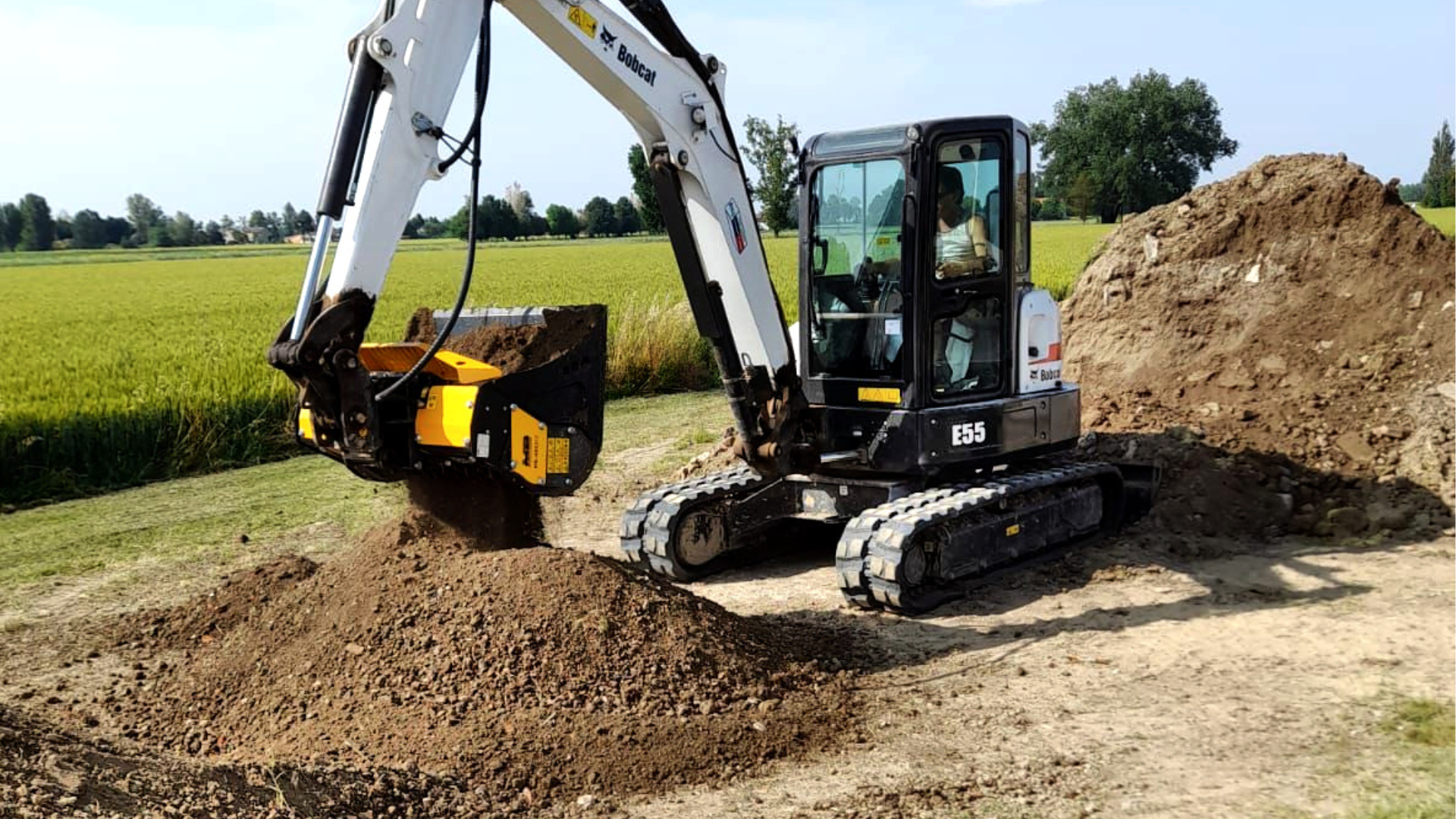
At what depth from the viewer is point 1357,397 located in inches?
394

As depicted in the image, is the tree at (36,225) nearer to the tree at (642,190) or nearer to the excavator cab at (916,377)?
the tree at (642,190)

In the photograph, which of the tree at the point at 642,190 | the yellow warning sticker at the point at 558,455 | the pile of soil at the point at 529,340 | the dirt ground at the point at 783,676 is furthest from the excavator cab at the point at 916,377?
the tree at the point at 642,190

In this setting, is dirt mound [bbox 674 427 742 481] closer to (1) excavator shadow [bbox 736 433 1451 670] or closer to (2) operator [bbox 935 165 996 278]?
(1) excavator shadow [bbox 736 433 1451 670]

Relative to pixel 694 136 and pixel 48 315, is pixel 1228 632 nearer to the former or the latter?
pixel 694 136

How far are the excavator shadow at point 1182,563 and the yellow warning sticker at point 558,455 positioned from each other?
5.62 ft

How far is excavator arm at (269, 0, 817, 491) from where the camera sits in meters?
5.52

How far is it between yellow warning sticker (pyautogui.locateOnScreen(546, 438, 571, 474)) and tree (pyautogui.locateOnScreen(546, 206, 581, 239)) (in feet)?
223

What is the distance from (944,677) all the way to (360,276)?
11.1 feet

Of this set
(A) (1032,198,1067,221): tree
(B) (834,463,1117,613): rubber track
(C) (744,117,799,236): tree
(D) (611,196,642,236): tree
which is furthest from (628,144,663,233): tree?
(D) (611,196,642,236): tree

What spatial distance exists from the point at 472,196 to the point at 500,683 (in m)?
2.19

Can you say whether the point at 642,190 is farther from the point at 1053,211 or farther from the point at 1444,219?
the point at 1053,211

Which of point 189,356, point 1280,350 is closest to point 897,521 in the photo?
point 1280,350

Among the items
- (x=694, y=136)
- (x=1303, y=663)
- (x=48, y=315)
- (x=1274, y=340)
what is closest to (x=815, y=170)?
(x=694, y=136)

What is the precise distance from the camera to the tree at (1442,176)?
65.8 m
